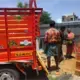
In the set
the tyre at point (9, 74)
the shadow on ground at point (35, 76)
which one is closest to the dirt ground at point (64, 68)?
the shadow on ground at point (35, 76)

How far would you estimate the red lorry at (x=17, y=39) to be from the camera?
412 inches

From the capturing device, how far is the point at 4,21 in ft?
34.4

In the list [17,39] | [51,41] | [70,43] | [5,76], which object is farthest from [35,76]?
[70,43]

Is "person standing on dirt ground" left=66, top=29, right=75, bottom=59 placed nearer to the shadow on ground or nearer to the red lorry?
the shadow on ground

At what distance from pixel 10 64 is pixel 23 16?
146cm

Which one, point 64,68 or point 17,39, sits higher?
point 17,39

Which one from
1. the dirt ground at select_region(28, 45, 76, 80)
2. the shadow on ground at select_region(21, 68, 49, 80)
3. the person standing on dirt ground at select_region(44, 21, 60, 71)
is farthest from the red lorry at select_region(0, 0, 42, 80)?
the person standing on dirt ground at select_region(44, 21, 60, 71)

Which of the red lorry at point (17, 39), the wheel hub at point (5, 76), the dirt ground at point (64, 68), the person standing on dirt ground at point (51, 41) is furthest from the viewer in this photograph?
the person standing on dirt ground at point (51, 41)

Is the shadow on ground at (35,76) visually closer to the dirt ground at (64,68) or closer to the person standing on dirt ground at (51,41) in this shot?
the dirt ground at (64,68)

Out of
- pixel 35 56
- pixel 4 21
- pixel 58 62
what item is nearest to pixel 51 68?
pixel 58 62

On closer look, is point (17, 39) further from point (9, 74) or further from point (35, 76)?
point (35, 76)

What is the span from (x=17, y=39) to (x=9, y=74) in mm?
1042

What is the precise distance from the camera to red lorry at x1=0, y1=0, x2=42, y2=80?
34.3 ft

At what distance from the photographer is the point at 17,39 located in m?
10.5
